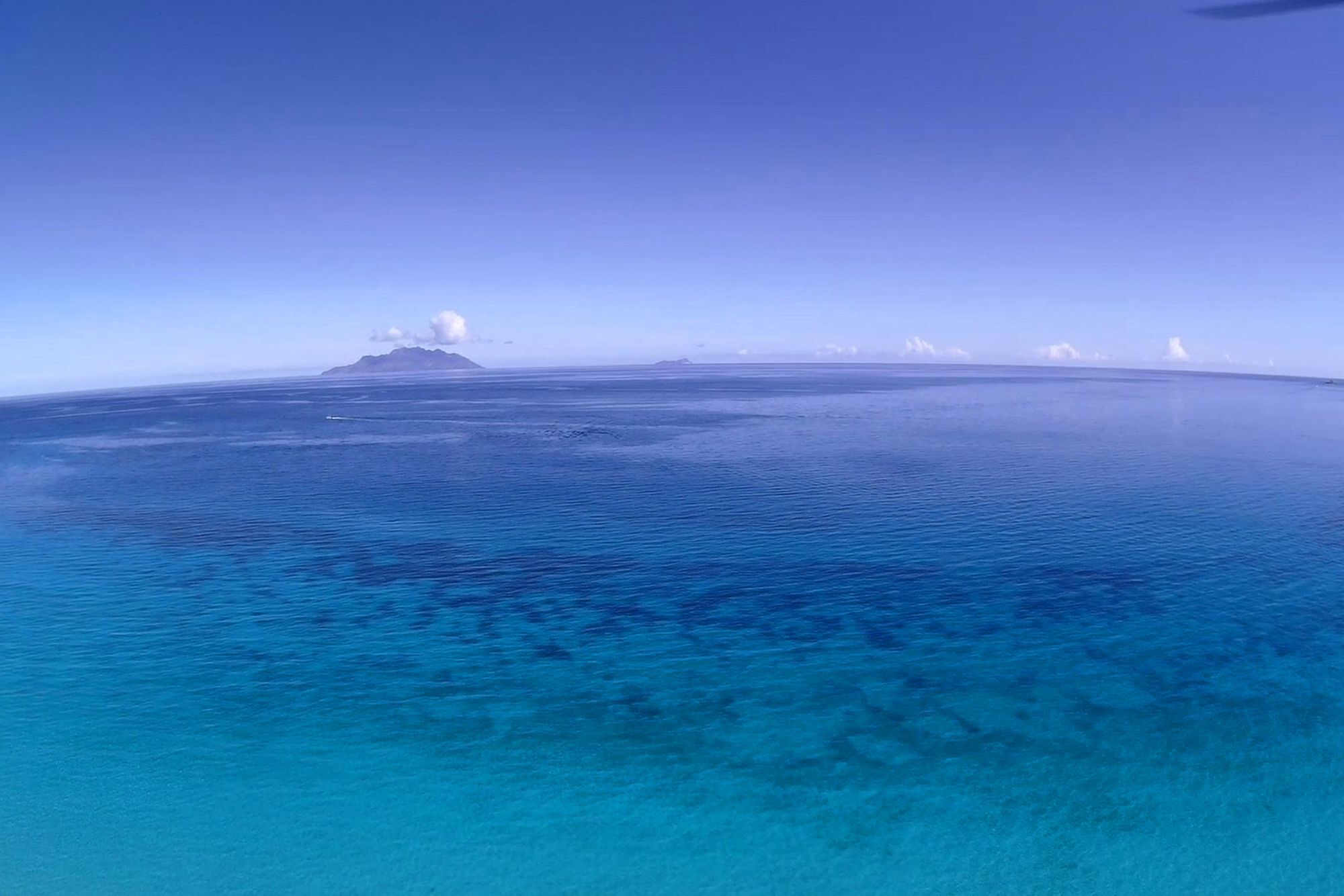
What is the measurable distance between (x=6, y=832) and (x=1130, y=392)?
22891 cm

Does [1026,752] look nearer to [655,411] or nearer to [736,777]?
[736,777]

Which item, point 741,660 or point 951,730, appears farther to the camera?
point 741,660

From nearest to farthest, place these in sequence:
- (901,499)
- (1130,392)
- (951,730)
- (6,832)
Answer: (6,832), (951,730), (901,499), (1130,392)

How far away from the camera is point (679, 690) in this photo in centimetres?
2611

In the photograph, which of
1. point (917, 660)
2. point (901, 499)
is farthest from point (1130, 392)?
point (917, 660)

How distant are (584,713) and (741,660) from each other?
21.9 feet

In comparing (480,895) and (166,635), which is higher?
(166,635)

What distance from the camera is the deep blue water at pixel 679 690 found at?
18.2m

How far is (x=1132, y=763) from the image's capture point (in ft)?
70.0

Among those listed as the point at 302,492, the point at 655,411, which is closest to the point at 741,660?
the point at 302,492

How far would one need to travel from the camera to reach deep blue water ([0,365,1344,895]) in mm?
18234

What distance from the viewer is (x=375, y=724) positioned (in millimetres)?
23844

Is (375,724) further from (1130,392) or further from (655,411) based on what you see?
(1130,392)

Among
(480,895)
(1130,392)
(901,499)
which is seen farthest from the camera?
(1130,392)
